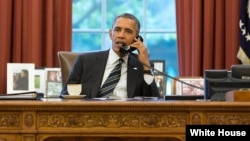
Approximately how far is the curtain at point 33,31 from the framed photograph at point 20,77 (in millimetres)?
162

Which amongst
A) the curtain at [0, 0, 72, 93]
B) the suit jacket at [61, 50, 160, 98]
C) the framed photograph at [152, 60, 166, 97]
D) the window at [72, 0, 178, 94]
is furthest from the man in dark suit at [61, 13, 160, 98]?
the window at [72, 0, 178, 94]

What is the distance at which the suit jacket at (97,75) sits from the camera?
3688mm

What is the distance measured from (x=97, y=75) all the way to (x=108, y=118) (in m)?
1.25

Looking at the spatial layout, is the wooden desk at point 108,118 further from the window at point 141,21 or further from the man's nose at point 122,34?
the window at point 141,21

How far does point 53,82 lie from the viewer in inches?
176

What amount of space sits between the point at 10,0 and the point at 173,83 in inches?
64.4

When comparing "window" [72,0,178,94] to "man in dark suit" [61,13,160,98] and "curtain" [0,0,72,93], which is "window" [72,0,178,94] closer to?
"curtain" [0,0,72,93]

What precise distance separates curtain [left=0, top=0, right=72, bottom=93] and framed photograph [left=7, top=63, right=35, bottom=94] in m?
0.16

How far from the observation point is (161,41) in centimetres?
517

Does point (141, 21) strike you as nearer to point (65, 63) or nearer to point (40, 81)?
point (40, 81)

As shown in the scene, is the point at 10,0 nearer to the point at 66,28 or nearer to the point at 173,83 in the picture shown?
the point at 66,28

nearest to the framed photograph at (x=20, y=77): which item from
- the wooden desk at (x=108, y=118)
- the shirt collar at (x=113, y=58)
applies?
the shirt collar at (x=113, y=58)

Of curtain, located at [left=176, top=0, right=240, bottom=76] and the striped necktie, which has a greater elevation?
curtain, located at [left=176, top=0, right=240, bottom=76]

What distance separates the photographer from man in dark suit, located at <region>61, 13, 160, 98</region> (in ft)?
12.1
